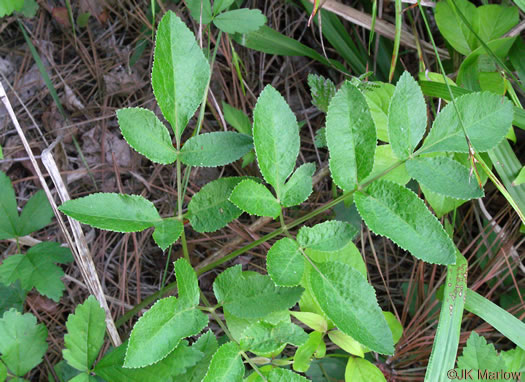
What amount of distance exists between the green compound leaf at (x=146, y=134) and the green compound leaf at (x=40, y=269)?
24.5 inches

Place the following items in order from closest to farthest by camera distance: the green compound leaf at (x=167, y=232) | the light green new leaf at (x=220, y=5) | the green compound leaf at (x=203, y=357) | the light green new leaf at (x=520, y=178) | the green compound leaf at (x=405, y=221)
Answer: the green compound leaf at (x=405, y=221)
the green compound leaf at (x=167, y=232)
the green compound leaf at (x=203, y=357)
the light green new leaf at (x=520, y=178)
the light green new leaf at (x=220, y=5)

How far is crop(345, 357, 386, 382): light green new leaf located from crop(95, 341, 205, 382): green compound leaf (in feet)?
1.65

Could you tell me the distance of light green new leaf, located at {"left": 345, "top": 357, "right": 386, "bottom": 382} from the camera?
1428 mm

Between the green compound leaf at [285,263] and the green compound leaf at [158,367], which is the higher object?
the green compound leaf at [285,263]

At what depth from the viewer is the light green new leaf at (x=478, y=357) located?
1420 mm

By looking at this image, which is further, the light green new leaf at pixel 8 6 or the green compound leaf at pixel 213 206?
the light green new leaf at pixel 8 6

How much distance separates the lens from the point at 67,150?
6.63ft

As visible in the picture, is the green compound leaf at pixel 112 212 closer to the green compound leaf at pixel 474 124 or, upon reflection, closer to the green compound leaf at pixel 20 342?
the green compound leaf at pixel 20 342

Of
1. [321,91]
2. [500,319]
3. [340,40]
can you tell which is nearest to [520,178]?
[500,319]

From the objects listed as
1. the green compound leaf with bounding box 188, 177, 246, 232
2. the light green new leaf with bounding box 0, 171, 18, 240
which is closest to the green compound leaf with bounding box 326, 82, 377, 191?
the green compound leaf with bounding box 188, 177, 246, 232

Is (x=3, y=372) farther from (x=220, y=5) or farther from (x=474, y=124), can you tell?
(x=474, y=124)

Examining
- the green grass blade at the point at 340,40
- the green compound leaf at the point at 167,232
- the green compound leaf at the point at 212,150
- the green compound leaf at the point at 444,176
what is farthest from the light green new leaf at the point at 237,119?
the green compound leaf at the point at 444,176

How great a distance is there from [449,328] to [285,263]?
2.09ft

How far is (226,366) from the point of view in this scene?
1113 mm
